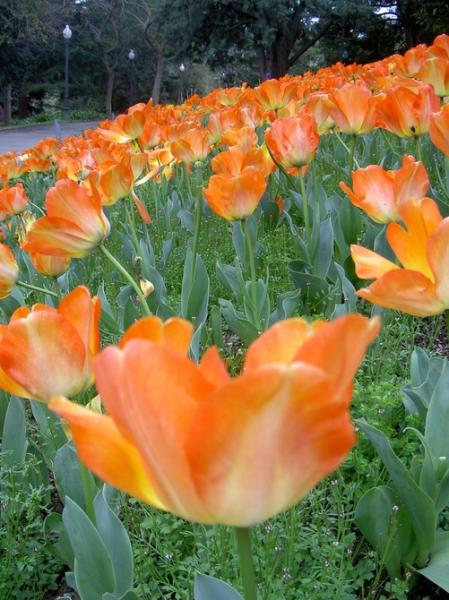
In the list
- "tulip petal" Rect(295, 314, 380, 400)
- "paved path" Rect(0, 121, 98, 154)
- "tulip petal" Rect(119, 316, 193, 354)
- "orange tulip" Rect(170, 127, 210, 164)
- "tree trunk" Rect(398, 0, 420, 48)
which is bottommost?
"paved path" Rect(0, 121, 98, 154)

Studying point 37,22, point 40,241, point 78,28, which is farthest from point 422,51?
point 78,28

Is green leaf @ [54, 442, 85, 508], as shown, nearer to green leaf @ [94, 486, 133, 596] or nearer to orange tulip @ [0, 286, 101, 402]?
green leaf @ [94, 486, 133, 596]

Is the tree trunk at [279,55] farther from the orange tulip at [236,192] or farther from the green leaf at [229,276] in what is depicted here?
the orange tulip at [236,192]

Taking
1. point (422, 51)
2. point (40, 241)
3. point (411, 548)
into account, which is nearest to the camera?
point (411, 548)

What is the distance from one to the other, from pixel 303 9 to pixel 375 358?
2081 centimetres

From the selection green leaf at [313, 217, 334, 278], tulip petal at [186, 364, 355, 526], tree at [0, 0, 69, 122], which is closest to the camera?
tulip petal at [186, 364, 355, 526]

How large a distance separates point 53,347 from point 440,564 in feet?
2.30

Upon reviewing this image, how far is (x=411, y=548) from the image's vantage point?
3.74 ft

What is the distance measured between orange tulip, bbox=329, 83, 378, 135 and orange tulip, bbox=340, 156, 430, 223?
0.96 m

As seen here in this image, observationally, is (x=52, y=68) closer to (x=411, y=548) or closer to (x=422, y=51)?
(x=422, y=51)

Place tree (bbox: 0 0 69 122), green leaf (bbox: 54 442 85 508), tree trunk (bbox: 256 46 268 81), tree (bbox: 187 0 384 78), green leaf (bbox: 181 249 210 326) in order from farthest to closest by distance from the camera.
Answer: tree (bbox: 0 0 69 122) → tree trunk (bbox: 256 46 268 81) → tree (bbox: 187 0 384 78) → green leaf (bbox: 181 249 210 326) → green leaf (bbox: 54 442 85 508)

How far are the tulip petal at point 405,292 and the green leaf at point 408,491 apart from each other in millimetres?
→ 213

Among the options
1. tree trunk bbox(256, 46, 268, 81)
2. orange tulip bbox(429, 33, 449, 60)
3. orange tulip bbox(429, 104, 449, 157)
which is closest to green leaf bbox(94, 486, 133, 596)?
orange tulip bbox(429, 104, 449, 157)

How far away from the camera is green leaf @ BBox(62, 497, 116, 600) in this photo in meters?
0.91
